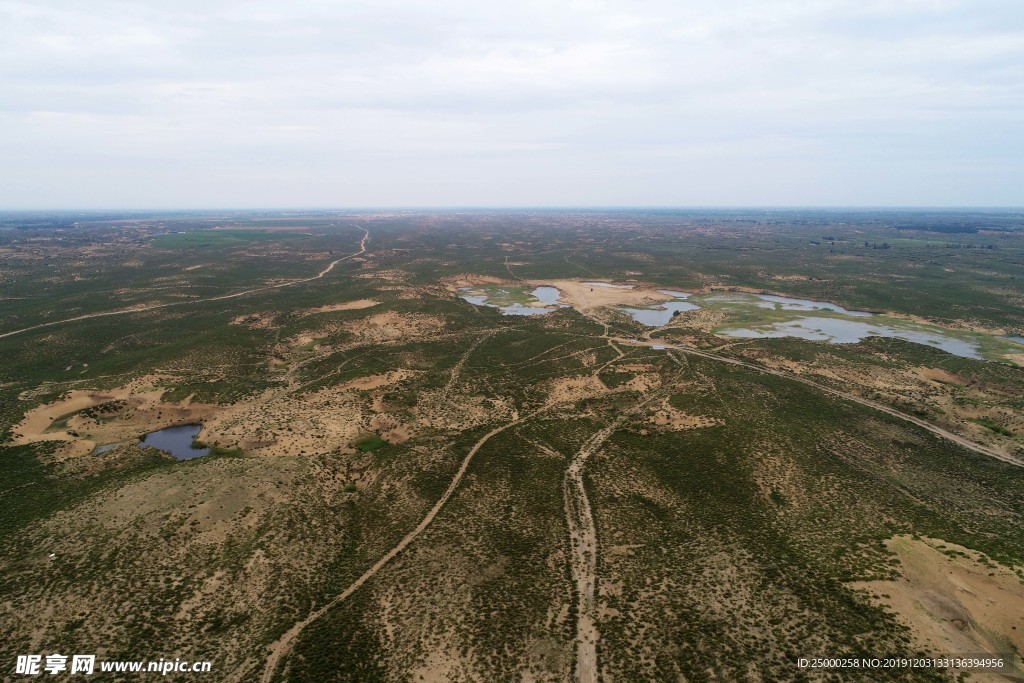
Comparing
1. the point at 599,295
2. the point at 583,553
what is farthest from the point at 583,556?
the point at 599,295

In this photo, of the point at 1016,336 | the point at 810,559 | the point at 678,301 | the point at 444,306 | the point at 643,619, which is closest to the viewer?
the point at 643,619

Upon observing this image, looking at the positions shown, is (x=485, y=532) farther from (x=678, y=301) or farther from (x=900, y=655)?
(x=678, y=301)

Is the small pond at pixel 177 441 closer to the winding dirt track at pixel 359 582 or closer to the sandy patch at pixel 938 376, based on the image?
the winding dirt track at pixel 359 582

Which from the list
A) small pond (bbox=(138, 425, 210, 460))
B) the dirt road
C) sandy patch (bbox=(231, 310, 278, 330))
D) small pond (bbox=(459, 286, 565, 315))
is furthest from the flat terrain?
small pond (bbox=(459, 286, 565, 315))

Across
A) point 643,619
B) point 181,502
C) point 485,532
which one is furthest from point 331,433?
point 643,619

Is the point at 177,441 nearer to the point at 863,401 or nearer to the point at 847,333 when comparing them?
the point at 863,401
